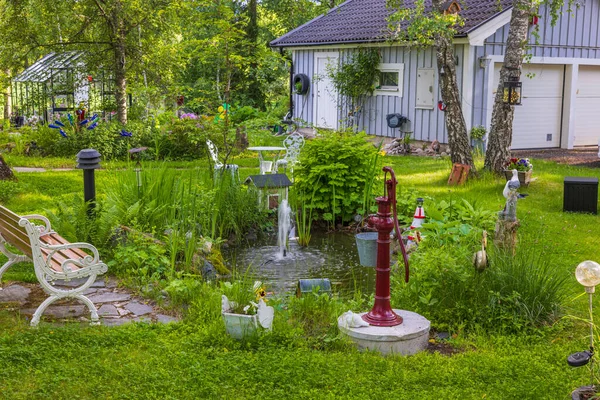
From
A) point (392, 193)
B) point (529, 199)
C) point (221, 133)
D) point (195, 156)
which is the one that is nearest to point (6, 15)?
point (195, 156)

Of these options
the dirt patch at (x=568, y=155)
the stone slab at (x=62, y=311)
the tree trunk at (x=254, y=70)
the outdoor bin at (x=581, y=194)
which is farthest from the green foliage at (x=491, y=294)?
the tree trunk at (x=254, y=70)

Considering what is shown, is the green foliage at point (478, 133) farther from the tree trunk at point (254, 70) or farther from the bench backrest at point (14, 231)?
the bench backrest at point (14, 231)

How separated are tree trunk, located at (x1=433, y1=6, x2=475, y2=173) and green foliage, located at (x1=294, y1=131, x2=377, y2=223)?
10.1 feet

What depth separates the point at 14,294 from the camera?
5977 millimetres

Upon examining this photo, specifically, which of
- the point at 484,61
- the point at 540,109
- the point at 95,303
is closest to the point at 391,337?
the point at 95,303

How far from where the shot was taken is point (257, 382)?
4.27m

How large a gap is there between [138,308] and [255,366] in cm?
160

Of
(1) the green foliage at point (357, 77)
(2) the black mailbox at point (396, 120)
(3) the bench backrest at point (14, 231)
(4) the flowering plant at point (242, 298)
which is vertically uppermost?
(1) the green foliage at point (357, 77)

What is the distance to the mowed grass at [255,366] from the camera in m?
4.16

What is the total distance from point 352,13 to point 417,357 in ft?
59.0

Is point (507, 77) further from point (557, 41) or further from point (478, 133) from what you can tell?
point (557, 41)

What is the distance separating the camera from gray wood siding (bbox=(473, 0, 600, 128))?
16.1 meters

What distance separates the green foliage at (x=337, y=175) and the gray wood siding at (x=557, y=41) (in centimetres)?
693

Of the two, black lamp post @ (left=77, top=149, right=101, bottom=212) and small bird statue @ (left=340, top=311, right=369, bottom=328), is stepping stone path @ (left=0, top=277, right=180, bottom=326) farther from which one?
black lamp post @ (left=77, top=149, right=101, bottom=212)
